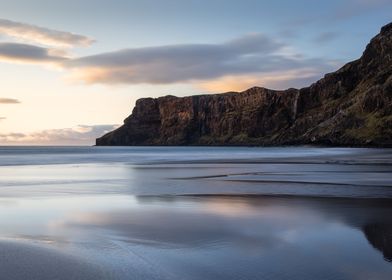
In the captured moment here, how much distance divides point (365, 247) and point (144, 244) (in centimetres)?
583

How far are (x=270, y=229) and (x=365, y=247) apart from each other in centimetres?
368

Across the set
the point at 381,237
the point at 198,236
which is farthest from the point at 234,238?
the point at 381,237

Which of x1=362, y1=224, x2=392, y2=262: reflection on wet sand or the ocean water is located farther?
x1=362, y1=224, x2=392, y2=262: reflection on wet sand

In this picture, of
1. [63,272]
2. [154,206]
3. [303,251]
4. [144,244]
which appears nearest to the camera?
[63,272]

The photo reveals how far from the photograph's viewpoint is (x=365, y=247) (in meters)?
13.2

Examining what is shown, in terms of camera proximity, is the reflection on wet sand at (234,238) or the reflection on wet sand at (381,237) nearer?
the reflection on wet sand at (234,238)

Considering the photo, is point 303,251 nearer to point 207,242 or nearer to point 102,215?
point 207,242

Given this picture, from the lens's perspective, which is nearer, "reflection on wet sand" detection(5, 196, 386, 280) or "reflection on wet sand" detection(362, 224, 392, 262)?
"reflection on wet sand" detection(5, 196, 386, 280)

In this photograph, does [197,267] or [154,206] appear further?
[154,206]

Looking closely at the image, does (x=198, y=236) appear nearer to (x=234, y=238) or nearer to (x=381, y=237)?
(x=234, y=238)

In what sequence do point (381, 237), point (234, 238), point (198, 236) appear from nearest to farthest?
1. point (381, 237)
2. point (234, 238)
3. point (198, 236)

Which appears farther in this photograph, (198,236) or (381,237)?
(198,236)

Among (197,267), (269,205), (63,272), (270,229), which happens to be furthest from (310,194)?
(63,272)

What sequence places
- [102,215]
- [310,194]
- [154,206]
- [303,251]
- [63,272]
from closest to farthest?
[63,272] < [303,251] < [102,215] < [154,206] < [310,194]
